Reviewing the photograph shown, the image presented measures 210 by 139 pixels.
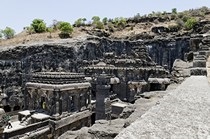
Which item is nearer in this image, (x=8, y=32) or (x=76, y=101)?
(x=76, y=101)

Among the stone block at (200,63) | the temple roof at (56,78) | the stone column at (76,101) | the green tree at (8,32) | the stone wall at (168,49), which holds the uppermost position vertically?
the green tree at (8,32)

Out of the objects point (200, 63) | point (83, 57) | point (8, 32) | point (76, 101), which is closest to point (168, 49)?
point (83, 57)

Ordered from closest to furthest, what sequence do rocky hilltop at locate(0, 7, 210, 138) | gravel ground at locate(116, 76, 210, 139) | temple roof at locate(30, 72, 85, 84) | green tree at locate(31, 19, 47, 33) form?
gravel ground at locate(116, 76, 210, 139), temple roof at locate(30, 72, 85, 84), rocky hilltop at locate(0, 7, 210, 138), green tree at locate(31, 19, 47, 33)

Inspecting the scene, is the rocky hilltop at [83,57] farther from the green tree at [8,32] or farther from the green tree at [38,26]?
the green tree at [8,32]

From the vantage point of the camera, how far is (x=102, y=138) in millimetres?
4559

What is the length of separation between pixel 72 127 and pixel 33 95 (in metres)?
4.37

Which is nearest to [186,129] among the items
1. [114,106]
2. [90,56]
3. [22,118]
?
[114,106]

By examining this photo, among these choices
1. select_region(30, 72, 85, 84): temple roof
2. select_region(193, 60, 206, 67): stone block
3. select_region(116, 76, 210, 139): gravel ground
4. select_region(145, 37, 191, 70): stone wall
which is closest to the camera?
select_region(116, 76, 210, 139): gravel ground

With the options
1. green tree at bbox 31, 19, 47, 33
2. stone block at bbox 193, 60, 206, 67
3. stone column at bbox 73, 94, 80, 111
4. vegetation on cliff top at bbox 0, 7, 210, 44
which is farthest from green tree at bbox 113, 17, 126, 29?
stone block at bbox 193, 60, 206, 67

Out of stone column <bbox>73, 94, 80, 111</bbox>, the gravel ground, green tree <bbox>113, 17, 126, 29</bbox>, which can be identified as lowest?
stone column <bbox>73, 94, 80, 111</bbox>

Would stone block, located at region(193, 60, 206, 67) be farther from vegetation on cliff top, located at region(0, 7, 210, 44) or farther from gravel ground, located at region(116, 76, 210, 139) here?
vegetation on cliff top, located at region(0, 7, 210, 44)

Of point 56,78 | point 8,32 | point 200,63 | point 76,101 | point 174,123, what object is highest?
point 8,32

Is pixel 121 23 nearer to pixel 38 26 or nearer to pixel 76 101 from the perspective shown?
pixel 38 26

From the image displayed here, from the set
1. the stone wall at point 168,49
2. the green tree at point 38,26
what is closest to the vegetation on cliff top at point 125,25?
the green tree at point 38,26
